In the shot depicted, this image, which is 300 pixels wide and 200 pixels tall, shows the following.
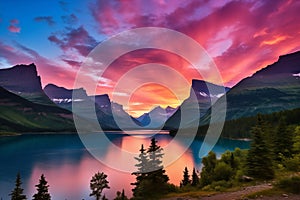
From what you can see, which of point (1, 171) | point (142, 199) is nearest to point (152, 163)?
point (142, 199)

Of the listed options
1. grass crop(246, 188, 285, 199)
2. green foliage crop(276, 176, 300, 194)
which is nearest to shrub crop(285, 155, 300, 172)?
green foliage crop(276, 176, 300, 194)

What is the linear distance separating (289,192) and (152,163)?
14.9 meters

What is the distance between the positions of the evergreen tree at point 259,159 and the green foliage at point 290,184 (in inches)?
344

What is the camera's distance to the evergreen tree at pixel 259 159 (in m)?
27.0

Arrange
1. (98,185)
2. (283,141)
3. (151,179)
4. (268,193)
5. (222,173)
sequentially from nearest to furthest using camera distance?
(268,193) < (151,179) < (222,173) < (283,141) < (98,185)

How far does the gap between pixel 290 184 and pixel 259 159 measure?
31.3ft

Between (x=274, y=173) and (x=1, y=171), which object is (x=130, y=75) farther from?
(x=1, y=171)

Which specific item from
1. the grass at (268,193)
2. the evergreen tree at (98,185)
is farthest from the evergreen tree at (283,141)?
the evergreen tree at (98,185)

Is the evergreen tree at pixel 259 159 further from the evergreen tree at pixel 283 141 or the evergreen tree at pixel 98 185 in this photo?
the evergreen tree at pixel 98 185

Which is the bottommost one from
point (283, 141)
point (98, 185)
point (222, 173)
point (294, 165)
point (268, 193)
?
point (98, 185)

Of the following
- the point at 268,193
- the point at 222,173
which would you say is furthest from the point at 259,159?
the point at 268,193

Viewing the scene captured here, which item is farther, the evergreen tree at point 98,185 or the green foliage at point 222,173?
the evergreen tree at point 98,185

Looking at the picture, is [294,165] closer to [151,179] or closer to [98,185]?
[151,179]

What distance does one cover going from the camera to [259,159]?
27.4 meters
